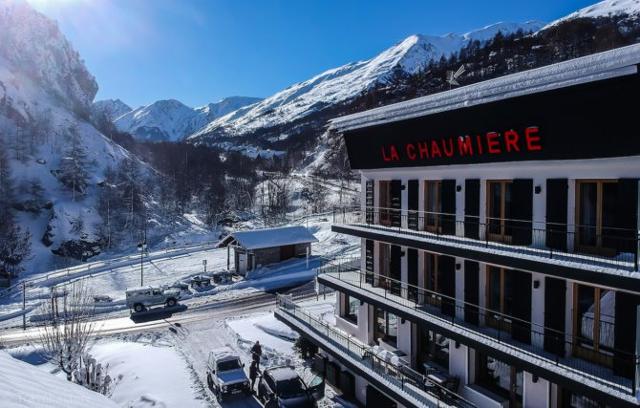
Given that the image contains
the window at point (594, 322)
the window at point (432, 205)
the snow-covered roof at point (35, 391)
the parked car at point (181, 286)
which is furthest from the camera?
the parked car at point (181, 286)

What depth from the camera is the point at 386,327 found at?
21906mm

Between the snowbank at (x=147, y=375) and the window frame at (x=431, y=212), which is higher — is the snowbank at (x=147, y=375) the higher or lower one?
the lower one

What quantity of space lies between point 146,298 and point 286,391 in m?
23.6

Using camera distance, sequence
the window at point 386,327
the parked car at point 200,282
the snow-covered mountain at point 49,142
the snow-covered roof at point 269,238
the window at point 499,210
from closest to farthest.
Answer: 1. the window at point 499,210
2. the window at point 386,327
3. the parked car at point 200,282
4. the snow-covered roof at point 269,238
5. the snow-covered mountain at point 49,142

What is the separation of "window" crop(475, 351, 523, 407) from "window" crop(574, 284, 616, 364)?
282 cm

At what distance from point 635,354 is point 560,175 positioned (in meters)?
5.36

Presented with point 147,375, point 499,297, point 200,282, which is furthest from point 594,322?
point 200,282

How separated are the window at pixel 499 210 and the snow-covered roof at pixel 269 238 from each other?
35637 millimetres

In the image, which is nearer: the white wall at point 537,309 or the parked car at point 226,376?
the white wall at point 537,309

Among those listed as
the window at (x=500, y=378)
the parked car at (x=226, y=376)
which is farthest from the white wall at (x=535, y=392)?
the parked car at (x=226, y=376)

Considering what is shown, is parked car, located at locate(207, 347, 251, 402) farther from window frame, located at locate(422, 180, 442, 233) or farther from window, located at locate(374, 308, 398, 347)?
window frame, located at locate(422, 180, 442, 233)

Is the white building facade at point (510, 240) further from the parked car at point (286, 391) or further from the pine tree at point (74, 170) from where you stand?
the pine tree at point (74, 170)

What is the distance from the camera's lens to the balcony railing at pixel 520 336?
11.5 metres

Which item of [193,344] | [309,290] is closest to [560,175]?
[193,344]
